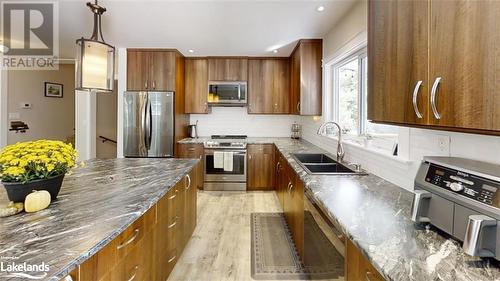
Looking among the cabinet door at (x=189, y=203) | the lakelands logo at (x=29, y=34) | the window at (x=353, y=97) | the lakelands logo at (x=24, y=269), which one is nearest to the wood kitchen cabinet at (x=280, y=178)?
the window at (x=353, y=97)

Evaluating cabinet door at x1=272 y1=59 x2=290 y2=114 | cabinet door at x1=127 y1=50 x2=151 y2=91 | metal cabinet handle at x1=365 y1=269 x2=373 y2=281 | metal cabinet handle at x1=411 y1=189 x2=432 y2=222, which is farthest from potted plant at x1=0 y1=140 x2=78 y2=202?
cabinet door at x1=272 y1=59 x2=290 y2=114

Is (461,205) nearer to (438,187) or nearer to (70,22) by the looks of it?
(438,187)

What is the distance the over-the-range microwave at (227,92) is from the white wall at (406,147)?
2.06m

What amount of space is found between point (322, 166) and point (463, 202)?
1809 millimetres

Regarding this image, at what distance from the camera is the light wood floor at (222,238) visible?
7.49 ft

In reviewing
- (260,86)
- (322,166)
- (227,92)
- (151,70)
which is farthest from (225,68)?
(322,166)

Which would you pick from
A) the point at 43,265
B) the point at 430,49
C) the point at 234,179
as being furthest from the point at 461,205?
the point at 234,179

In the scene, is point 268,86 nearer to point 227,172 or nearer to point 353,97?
point 227,172

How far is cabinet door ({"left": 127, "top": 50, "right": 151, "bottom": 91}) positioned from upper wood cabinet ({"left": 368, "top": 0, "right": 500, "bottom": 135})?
398 centimetres

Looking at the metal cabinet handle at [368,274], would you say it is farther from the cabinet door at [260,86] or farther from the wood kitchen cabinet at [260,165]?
the cabinet door at [260,86]

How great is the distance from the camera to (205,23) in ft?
10.6

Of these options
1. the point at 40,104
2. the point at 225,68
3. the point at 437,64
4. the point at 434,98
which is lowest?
the point at 434,98

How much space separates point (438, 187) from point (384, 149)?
1253 mm

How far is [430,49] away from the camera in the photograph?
1021mm
